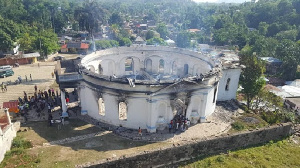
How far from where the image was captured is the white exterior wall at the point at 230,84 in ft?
96.1

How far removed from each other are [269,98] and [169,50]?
15.7m

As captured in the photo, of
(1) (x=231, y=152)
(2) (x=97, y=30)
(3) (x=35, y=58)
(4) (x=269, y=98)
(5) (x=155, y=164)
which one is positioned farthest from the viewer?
(2) (x=97, y=30)

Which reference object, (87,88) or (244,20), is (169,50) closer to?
(87,88)

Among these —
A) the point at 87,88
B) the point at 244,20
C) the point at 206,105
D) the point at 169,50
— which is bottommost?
the point at 206,105

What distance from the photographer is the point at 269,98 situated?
30.7 m

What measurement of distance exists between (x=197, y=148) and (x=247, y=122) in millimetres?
9945

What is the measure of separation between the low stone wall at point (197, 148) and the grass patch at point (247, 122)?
9.12 feet

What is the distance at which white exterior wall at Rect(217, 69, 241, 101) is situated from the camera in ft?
96.1

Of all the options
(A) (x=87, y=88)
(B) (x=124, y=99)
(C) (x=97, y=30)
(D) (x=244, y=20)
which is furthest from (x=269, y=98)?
(D) (x=244, y=20)

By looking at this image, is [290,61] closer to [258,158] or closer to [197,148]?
[258,158]

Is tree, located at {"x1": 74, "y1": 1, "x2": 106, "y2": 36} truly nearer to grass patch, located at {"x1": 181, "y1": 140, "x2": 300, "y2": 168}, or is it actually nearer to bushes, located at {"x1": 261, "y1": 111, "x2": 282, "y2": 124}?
bushes, located at {"x1": 261, "y1": 111, "x2": 282, "y2": 124}

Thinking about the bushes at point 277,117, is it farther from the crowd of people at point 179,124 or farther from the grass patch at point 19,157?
the grass patch at point 19,157

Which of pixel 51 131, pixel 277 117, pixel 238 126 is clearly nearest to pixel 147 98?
pixel 51 131

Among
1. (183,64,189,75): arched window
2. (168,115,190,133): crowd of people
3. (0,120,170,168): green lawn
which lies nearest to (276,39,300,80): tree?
(183,64,189,75): arched window
